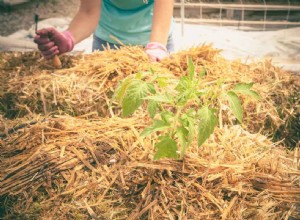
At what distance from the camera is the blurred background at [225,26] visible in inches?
155

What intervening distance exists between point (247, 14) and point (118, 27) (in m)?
3.70

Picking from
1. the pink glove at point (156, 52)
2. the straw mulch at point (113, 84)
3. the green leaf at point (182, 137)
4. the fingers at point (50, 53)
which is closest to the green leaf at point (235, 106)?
the green leaf at point (182, 137)

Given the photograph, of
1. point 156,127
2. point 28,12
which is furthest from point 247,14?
point 156,127

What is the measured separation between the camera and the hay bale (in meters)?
1.20

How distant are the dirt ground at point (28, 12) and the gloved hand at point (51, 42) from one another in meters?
4.03

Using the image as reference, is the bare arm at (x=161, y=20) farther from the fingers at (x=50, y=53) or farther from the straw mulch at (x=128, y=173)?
the fingers at (x=50, y=53)

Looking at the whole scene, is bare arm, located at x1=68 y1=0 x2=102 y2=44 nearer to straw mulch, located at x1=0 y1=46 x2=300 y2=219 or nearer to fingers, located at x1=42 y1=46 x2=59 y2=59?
fingers, located at x1=42 y1=46 x2=59 y2=59

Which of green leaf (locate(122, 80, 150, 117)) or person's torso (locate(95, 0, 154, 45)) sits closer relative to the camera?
green leaf (locate(122, 80, 150, 117))

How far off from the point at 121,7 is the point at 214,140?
1.75 m

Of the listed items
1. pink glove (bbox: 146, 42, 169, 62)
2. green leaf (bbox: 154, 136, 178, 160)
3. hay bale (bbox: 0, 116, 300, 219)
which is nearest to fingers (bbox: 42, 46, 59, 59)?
pink glove (bbox: 146, 42, 169, 62)

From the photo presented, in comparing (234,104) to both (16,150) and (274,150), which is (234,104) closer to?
(274,150)

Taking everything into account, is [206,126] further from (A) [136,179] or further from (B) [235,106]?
(A) [136,179]

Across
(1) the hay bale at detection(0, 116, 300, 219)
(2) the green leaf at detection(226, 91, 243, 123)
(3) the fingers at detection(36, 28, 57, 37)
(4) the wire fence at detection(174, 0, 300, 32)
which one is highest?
(3) the fingers at detection(36, 28, 57, 37)

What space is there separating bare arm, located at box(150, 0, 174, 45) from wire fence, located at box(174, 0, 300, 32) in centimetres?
275
